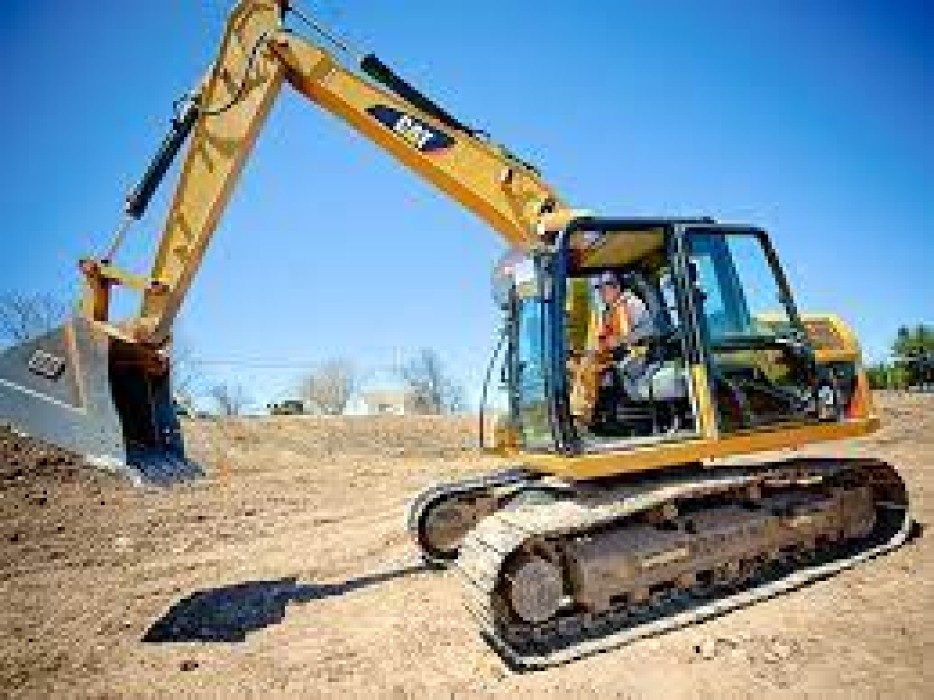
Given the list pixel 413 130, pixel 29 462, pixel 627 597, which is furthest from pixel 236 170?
pixel 29 462

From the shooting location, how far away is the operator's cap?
21.3 feet

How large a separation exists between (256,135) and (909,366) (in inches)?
1803

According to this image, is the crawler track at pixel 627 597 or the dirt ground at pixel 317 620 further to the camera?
the crawler track at pixel 627 597

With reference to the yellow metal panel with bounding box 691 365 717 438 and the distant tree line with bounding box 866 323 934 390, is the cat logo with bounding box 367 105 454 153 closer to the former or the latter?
the yellow metal panel with bounding box 691 365 717 438

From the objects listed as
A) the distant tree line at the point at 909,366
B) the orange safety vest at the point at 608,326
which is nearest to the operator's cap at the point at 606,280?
the orange safety vest at the point at 608,326

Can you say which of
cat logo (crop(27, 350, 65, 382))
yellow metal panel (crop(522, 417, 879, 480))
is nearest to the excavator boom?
cat logo (crop(27, 350, 65, 382))

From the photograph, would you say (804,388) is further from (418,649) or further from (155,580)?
(155,580)

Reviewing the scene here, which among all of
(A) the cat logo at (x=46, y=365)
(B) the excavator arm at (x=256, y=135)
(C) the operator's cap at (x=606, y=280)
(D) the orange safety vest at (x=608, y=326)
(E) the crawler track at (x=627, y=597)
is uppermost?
(B) the excavator arm at (x=256, y=135)

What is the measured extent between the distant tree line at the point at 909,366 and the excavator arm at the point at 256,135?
3803 cm

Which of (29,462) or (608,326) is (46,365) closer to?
(608,326)

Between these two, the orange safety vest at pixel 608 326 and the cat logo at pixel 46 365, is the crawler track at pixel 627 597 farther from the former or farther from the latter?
the cat logo at pixel 46 365

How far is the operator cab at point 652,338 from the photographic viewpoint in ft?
18.9

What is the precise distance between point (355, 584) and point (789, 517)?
12.6ft

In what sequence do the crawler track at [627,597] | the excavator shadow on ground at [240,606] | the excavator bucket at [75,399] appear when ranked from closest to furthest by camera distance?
the crawler track at [627,597] → the excavator bucket at [75,399] → the excavator shadow on ground at [240,606]
